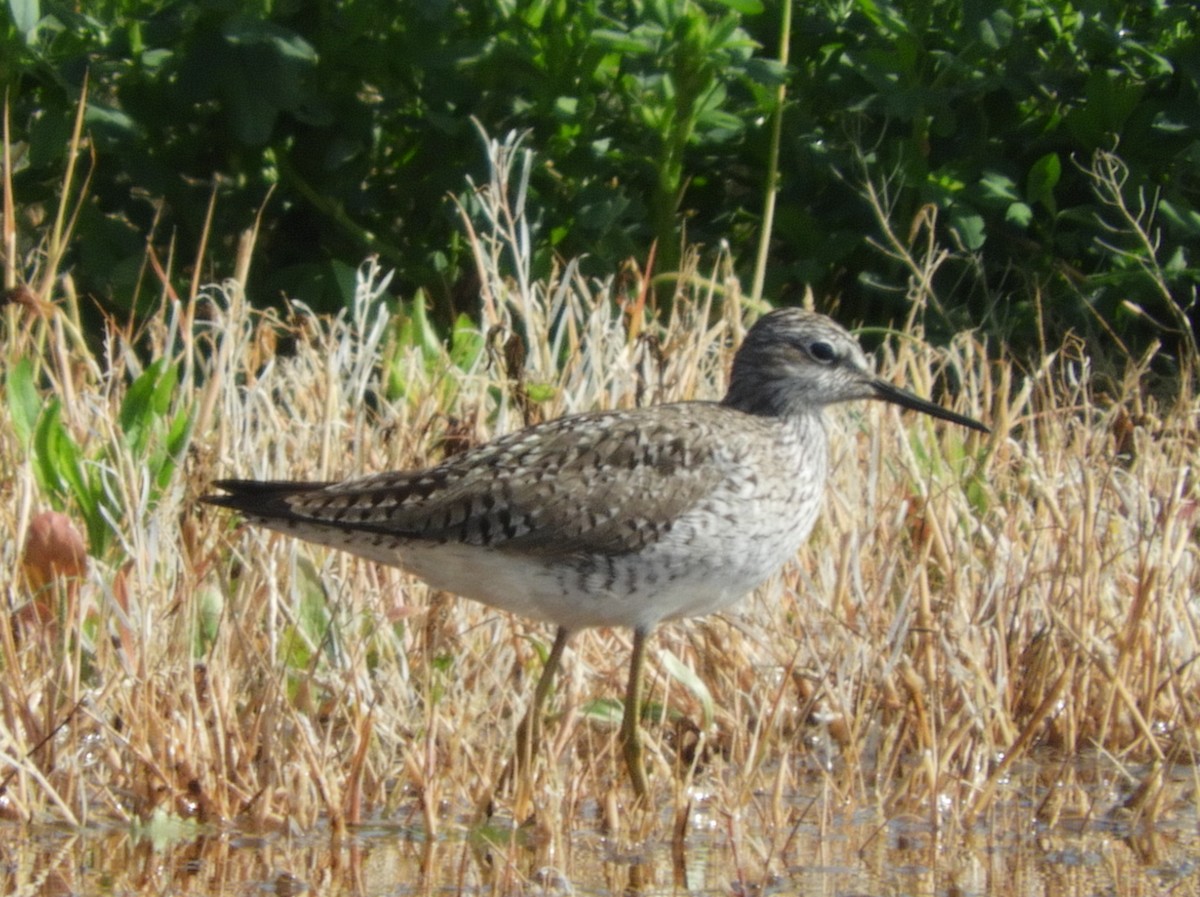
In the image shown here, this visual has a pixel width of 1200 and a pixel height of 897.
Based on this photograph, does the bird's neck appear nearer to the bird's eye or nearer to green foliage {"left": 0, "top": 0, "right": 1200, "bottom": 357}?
the bird's eye

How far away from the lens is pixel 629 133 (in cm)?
708

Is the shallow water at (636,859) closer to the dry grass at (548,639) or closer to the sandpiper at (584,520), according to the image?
the dry grass at (548,639)

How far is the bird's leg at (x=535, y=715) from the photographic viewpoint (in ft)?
13.6

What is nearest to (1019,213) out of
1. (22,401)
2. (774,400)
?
(774,400)

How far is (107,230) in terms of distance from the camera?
7086 mm

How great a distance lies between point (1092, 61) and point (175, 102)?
335 centimetres

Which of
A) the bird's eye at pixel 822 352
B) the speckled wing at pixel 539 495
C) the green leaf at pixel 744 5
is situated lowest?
the speckled wing at pixel 539 495

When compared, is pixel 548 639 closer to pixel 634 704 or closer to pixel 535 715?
pixel 634 704

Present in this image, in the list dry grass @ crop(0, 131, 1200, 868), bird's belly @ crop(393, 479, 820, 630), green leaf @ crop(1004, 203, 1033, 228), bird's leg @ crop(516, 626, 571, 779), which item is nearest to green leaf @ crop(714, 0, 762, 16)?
dry grass @ crop(0, 131, 1200, 868)

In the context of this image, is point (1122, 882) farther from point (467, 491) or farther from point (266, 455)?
point (266, 455)

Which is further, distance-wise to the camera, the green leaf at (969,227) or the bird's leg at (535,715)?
the green leaf at (969,227)

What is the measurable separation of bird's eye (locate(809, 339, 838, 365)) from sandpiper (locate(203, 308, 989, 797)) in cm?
47

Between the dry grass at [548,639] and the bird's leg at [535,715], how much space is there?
53 millimetres

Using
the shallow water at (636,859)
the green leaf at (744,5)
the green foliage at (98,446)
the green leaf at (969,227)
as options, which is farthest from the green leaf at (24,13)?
the green leaf at (969,227)
